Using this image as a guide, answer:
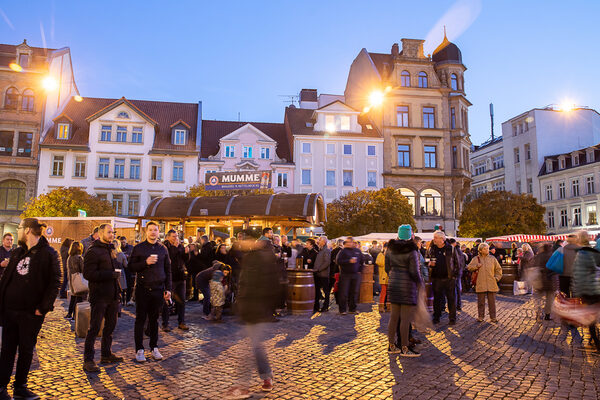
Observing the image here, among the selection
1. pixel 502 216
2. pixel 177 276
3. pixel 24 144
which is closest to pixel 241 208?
pixel 177 276

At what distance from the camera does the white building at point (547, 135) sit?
175ft

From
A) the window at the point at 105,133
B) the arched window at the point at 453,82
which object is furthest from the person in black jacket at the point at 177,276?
the arched window at the point at 453,82

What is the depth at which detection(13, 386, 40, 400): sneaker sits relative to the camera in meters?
4.86

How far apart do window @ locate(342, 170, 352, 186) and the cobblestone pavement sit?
32.6 meters

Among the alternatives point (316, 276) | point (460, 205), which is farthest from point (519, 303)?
point (460, 205)

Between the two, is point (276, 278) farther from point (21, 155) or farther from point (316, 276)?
point (21, 155)

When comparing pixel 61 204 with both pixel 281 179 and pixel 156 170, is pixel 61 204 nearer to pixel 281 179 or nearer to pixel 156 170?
pixel 156 170

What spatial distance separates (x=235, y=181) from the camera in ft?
66.6

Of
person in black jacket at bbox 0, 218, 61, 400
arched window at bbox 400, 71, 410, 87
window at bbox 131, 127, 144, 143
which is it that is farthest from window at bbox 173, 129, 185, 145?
person in black jacket at bbox 0, 218, 61, 400

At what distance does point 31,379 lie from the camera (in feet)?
18.6

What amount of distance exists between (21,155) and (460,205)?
40.0 m

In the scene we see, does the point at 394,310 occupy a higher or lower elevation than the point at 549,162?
lower

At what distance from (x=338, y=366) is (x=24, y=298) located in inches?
160

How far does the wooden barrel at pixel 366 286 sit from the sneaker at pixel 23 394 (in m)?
10.4
